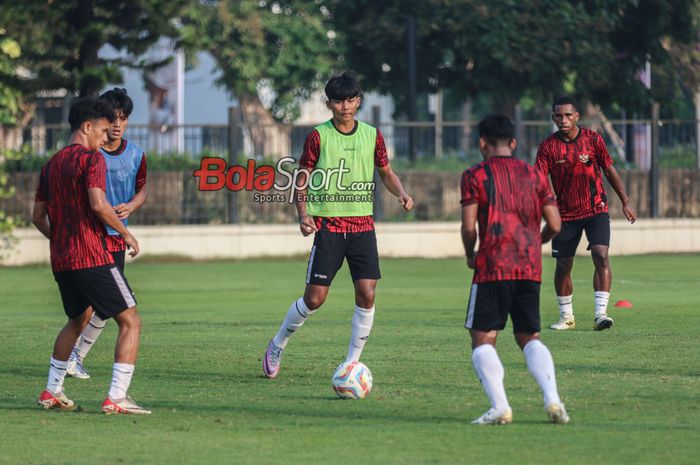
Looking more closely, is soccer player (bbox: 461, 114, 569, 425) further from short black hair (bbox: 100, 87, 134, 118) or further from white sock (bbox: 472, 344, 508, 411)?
short black hair (bbox: 100, 87, 134, 118)

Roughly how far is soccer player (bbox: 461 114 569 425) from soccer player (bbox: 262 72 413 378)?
88.1 inches

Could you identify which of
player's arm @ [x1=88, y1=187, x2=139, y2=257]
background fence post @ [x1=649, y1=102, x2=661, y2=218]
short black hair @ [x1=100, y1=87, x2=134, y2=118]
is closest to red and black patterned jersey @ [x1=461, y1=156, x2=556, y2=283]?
player's arm @ [x1=88, y1=187, x2=139, y2=257]

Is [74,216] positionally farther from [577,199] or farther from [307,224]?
[577,199]

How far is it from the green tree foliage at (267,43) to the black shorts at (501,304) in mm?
37740

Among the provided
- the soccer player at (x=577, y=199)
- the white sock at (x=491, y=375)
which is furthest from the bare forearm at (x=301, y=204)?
the soccer player at (x=577, y=199)

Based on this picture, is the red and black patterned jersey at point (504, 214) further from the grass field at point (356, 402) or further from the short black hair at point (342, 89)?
the short black hair at point (342, 89)

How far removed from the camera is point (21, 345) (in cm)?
1416

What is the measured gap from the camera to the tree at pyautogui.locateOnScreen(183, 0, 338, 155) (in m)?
47.0

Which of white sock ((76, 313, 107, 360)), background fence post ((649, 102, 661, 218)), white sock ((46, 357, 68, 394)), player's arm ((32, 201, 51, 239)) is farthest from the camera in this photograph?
background fence post ((649, 102, 661, 218))

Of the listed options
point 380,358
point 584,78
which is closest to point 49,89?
point 584,78

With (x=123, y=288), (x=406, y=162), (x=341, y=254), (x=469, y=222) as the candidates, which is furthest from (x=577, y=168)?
(x=406, y=162)

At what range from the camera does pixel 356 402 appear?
10016 millimetres

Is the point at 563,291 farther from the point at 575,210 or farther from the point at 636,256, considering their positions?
the point at 636,256

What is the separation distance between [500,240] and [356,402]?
1849 mm
